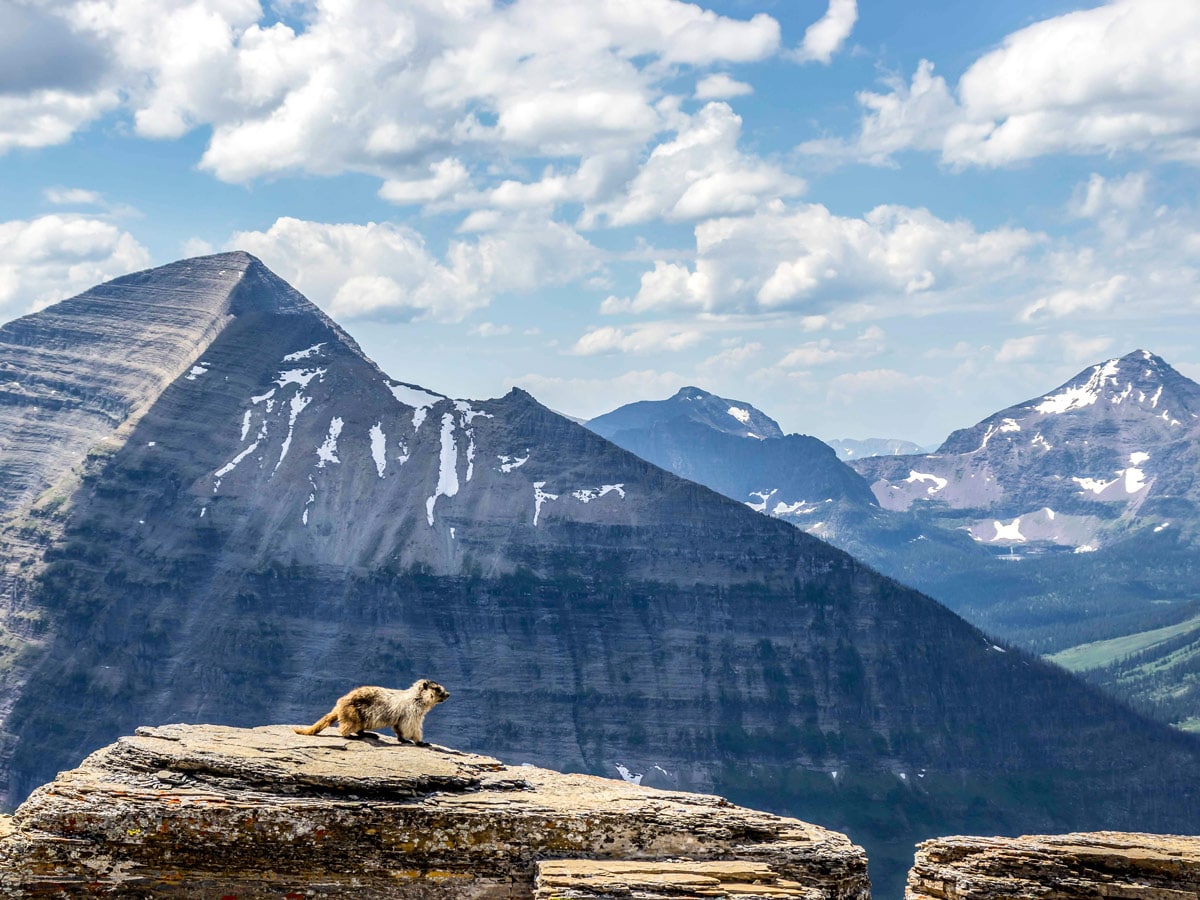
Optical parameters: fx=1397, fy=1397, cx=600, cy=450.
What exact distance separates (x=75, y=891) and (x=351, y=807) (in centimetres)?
584

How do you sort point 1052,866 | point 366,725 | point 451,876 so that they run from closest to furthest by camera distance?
point 451,876 → point 1052,866 → point 366,725

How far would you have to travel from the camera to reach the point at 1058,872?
31.2 meters

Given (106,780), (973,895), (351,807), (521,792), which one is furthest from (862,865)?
(106,780)

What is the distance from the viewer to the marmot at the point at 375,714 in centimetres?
3566

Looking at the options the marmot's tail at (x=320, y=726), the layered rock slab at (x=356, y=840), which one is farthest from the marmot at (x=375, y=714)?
the layered rock slab at (x=356, y=840)

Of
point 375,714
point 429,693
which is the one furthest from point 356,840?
point 429,693

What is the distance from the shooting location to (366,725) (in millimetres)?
35938

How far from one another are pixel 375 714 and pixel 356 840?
7054 millimetres

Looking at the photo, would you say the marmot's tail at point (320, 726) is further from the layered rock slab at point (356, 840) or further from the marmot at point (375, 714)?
the layered rock slab at point (356, 840)

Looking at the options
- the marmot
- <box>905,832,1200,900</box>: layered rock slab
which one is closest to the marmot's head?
the marmot

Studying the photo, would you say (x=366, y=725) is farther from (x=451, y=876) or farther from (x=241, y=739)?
(x=451, y=876)

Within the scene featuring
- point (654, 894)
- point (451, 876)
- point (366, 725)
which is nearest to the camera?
point (654, 894)

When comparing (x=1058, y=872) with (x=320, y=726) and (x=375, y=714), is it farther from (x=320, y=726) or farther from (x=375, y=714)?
(x=320, y=726)

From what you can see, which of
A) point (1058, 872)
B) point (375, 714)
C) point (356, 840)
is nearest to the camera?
point (356, 840)
